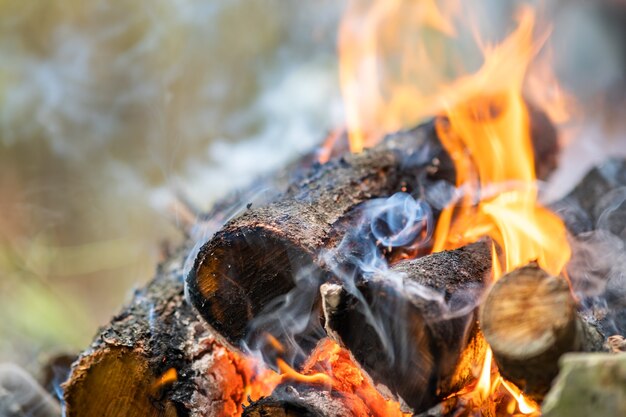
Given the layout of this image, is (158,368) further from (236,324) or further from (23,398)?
(23,398)

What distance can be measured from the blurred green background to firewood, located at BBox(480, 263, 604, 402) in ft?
8.96

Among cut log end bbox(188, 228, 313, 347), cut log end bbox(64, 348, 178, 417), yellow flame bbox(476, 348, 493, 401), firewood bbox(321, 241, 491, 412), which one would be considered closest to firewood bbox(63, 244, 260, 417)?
cut log end bbox(64, 348, 178, 417)

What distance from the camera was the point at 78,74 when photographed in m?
3.80

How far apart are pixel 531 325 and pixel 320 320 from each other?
526mm

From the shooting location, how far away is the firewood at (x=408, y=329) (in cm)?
113

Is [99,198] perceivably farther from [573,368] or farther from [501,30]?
[573,368]

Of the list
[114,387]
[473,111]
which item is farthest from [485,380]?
[473,111]

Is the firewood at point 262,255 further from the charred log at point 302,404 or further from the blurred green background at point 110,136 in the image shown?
the blurred green background at point 110,136

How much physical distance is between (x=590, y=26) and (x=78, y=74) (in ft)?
11.7

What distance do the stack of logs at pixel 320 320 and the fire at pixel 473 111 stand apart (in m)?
0.14

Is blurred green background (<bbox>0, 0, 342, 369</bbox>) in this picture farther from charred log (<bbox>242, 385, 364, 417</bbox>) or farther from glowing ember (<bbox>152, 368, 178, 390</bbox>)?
charred log (<bbox>242, 385, 364, 417</bbox>)

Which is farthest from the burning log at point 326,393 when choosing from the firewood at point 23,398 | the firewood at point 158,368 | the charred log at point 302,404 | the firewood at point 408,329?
the firewood at point 23,398

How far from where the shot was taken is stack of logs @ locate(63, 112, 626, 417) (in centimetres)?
111

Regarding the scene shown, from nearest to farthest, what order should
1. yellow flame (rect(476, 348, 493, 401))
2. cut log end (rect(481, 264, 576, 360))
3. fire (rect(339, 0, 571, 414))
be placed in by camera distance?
cut log end (rect(481, 264, 576, 360)) < yellow flame (rect(476, 348, 493, 401)) < fire (rect(339, 0, 571, 414))
